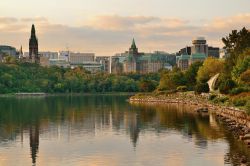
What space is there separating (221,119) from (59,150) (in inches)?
1310

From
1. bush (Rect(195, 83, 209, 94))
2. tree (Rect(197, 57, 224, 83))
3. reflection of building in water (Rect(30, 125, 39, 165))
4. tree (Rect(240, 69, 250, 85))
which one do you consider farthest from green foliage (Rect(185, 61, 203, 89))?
reflection of building in water (Rect(30, 125, 39, 165))

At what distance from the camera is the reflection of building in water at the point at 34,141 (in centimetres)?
5848

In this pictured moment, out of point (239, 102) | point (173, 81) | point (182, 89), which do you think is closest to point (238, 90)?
point (239, 102)

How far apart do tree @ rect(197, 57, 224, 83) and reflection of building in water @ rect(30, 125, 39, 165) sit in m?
72.0

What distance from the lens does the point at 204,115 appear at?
9875cm

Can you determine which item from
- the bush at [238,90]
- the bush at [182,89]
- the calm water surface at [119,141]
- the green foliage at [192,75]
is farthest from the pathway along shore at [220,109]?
the green foliage at [192,75]

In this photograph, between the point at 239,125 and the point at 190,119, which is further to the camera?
the point at 190,119

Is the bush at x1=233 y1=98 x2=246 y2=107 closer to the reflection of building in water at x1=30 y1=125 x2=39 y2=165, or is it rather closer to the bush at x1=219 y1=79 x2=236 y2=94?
the bush at x1=219 y1=79 x2=236 y2=94

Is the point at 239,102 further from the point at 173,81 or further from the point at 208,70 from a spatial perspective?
the point at 173,81

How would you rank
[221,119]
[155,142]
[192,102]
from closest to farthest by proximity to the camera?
[155,142]
[221,119]
[192,102]

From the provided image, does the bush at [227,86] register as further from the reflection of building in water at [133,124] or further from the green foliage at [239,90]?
the reflection of building in water at [133,124]

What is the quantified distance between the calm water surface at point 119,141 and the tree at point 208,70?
51.8 meters

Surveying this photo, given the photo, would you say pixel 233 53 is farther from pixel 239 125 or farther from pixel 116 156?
pixel 116 156

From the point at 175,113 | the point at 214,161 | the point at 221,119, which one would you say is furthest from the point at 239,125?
the point at 175,113
